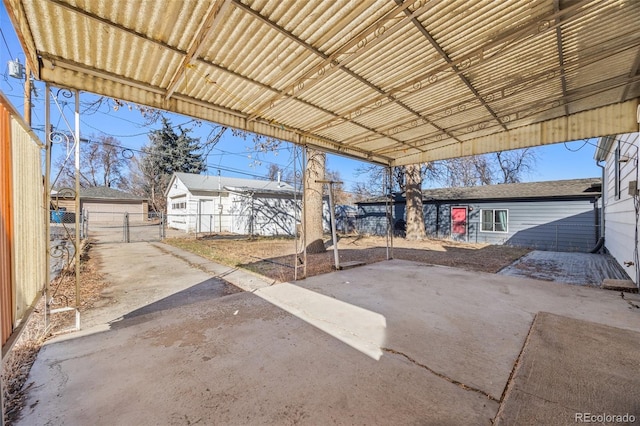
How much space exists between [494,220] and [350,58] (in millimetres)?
13515

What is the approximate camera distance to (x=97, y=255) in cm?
852

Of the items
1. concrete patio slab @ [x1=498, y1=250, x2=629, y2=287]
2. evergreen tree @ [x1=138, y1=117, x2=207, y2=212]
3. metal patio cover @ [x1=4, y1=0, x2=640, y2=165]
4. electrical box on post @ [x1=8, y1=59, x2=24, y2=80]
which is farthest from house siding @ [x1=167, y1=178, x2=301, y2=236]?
metal patio cover @ [x1=4, y1=0, x2=640, y2=165]

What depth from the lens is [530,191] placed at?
41.2 ft

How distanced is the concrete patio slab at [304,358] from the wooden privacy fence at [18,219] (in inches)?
Answer: 27.2

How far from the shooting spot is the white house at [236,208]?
56.0ft

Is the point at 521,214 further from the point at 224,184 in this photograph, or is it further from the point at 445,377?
the point at 224,184

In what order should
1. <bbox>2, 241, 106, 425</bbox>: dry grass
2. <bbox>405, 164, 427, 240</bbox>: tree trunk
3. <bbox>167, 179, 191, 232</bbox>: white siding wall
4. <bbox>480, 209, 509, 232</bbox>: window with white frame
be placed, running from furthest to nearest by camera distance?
<bbox>167, 179, 191, 232</bbox>: white siding wall
<bbox>405, 164, 427, 240</bbox>: tree trunk
<bbox>480, 209, 509, 232</bbox>: window with white frame
<bbox>2, 241, 106, 425</bbox>: dry grass

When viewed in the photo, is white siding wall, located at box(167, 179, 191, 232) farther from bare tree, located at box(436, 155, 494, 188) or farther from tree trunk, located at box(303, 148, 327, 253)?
bare tree, located at box(436, 155, 494, 188)

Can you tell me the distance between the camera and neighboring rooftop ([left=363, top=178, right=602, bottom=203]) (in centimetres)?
1119

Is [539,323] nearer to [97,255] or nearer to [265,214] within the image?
[97,255]

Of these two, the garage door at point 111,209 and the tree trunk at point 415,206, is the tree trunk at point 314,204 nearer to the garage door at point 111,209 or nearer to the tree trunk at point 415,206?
the tree trunk at point 415,206

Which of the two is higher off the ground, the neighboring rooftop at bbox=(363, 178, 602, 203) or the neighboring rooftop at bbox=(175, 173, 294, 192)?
the neighboring rooftop at bbox=(175, 173, 294, 192)

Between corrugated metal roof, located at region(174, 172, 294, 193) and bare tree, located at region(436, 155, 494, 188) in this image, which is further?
bare tree, located at region(436, 155, 494, 188)

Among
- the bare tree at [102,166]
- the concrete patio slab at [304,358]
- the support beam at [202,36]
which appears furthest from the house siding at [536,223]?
the bare tree at [102,166]
